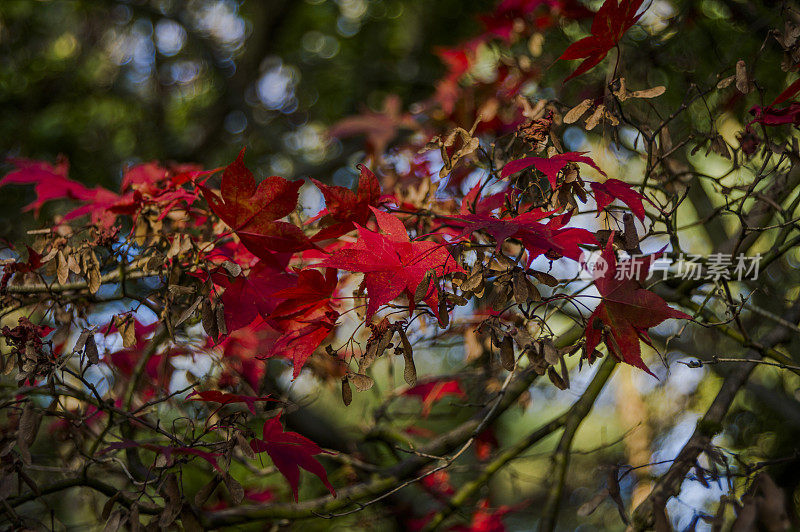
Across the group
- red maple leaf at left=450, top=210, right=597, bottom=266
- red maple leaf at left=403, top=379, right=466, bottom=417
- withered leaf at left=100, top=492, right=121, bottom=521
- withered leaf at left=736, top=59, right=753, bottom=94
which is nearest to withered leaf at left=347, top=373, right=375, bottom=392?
red maple leaf at left=450, top=210, right=597, bottom=266

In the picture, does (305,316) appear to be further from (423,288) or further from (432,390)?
(432,390)

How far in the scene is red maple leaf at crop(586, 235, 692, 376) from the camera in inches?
28.9

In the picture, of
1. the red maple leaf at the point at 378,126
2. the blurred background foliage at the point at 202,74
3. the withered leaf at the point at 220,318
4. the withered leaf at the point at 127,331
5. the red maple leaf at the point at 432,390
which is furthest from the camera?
the blurred background foliage at the point at 202,74

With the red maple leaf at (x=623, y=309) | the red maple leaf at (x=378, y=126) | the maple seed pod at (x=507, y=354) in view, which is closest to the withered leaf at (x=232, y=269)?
the maple seed pod at (x=507, y=354)

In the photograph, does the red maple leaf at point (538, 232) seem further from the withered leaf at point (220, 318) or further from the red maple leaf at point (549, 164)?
the withered leaf at point (220, 318)

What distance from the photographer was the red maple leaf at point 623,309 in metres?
0.73

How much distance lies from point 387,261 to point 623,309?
290mm

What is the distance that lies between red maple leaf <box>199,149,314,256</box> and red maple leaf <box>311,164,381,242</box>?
0.04m

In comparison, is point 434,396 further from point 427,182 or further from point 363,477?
point 427,182

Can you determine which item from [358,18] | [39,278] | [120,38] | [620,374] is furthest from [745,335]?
[120,38]

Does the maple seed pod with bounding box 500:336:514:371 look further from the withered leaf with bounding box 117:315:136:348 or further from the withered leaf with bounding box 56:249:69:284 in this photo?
the withered leaf with bounding box 56:249:69:284

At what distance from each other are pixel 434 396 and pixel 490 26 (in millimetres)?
1210

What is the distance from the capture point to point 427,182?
118cm

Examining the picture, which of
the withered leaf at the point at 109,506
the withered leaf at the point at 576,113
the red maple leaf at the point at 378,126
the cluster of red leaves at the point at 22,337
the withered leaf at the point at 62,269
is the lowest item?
the withered leaf at the point at 109,506
